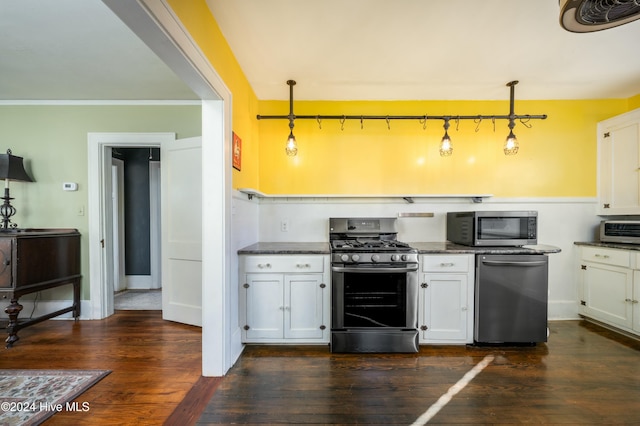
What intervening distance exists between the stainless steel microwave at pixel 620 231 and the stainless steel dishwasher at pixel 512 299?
1.09m

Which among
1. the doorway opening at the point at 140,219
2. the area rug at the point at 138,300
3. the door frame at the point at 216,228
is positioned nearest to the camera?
the door frame at the point at 216,228

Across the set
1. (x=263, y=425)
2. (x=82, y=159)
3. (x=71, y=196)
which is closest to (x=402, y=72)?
(x=263, y=425)

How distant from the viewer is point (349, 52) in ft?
6.97

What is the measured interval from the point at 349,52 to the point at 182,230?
245 centimetres

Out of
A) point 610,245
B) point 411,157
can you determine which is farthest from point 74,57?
point 610,245

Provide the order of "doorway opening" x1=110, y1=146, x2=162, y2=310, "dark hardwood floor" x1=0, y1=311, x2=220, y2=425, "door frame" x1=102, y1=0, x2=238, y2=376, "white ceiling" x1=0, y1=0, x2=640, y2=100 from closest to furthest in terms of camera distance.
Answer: "dark hardwood floor" x1=0, y1=311, x2=220, y2=425 → "white ceiling" x1=0, y1=0, x2=640, y2=100 → "door frame" x1=102, y1=0, x2=238, y2=376 → "doorway opening" x1=110, y1=146, x2=162, y2=310

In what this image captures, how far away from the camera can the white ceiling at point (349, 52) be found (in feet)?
5.59

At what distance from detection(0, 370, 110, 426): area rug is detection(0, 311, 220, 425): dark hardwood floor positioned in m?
0.06

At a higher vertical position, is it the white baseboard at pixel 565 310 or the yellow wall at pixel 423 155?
the yellow wall at pixel 423 155

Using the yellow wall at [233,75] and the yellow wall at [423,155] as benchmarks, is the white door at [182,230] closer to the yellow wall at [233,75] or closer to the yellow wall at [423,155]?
the yellow wall at [233,75]

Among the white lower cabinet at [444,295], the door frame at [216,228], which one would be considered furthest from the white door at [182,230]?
the white lower cabinet at [444,295]

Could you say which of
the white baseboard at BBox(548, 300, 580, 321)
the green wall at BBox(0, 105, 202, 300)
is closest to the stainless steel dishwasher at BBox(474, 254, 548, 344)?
the white baseboard at BBox(548, 300, 580, 321)

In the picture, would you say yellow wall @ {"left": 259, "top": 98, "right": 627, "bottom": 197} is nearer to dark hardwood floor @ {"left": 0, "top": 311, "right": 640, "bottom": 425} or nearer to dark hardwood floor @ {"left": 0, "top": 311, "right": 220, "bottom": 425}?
dark hardwood floor @ {"left": 0, "top": 311, "right": 640, "bottom": 425}

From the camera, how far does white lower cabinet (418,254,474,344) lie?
2.32 meters
